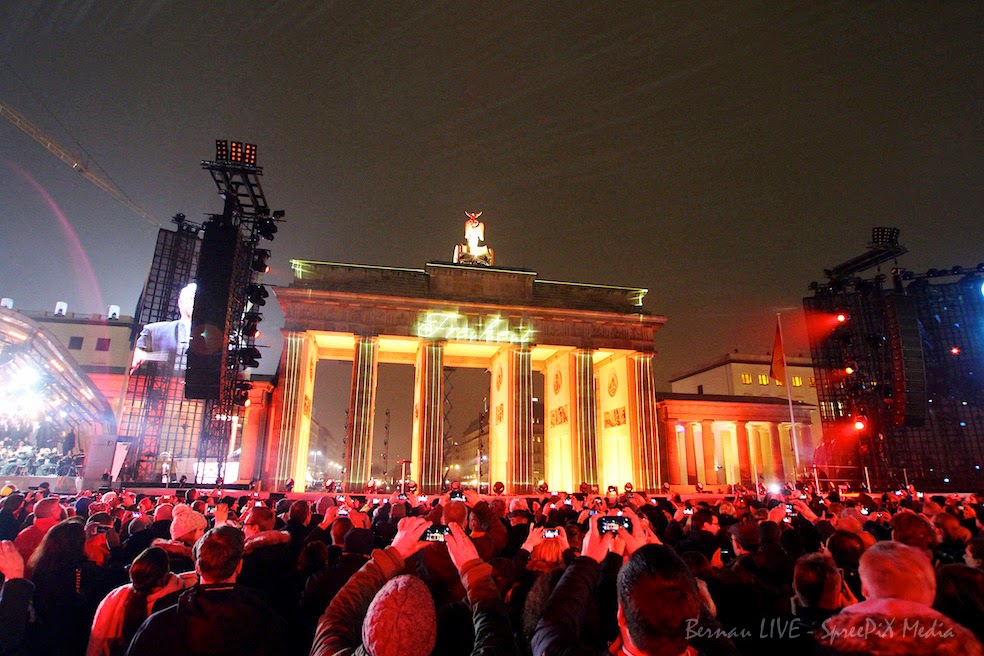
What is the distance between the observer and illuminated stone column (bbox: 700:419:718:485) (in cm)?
4544

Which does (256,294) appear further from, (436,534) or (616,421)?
(616,421)

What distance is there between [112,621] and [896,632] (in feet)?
15.2

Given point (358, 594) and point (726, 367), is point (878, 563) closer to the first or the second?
point (358, 594)

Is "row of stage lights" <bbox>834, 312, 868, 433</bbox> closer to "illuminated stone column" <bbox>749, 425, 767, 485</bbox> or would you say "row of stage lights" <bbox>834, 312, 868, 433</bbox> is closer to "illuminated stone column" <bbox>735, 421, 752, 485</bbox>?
"illuminated stone column" <bbox>735, 421, 752, 485</bbox>

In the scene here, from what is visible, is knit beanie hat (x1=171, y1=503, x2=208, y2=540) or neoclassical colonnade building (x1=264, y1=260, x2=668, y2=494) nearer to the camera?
knit beanie hat (x1=171, y1=503, x2=208, y2=540)

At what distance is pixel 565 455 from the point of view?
43.1 m

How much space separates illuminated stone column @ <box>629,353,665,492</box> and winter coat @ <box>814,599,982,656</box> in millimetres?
39056

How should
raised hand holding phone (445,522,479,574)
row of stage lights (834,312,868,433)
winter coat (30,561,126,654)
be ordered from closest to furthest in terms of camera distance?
raised hand holding phone (445,522,479,574) → winter coat (30,561,126,654) → row of stage lights (834,312,868,433)

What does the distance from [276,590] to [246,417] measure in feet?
137

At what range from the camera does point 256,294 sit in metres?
25.0

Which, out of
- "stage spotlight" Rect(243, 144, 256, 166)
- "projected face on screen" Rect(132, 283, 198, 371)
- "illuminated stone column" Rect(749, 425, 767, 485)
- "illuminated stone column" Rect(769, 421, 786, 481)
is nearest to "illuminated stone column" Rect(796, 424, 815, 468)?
"illuminated stone column" Rect(749, 425, 767, 485)

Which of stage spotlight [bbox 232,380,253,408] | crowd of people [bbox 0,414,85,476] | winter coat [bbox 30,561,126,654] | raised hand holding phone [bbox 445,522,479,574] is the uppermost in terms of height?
stage spotlight [bbox 232,380,253,408]

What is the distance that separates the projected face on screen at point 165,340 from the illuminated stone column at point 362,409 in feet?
36.6

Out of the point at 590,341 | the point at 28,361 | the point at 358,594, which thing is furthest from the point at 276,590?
the point at 590,341
